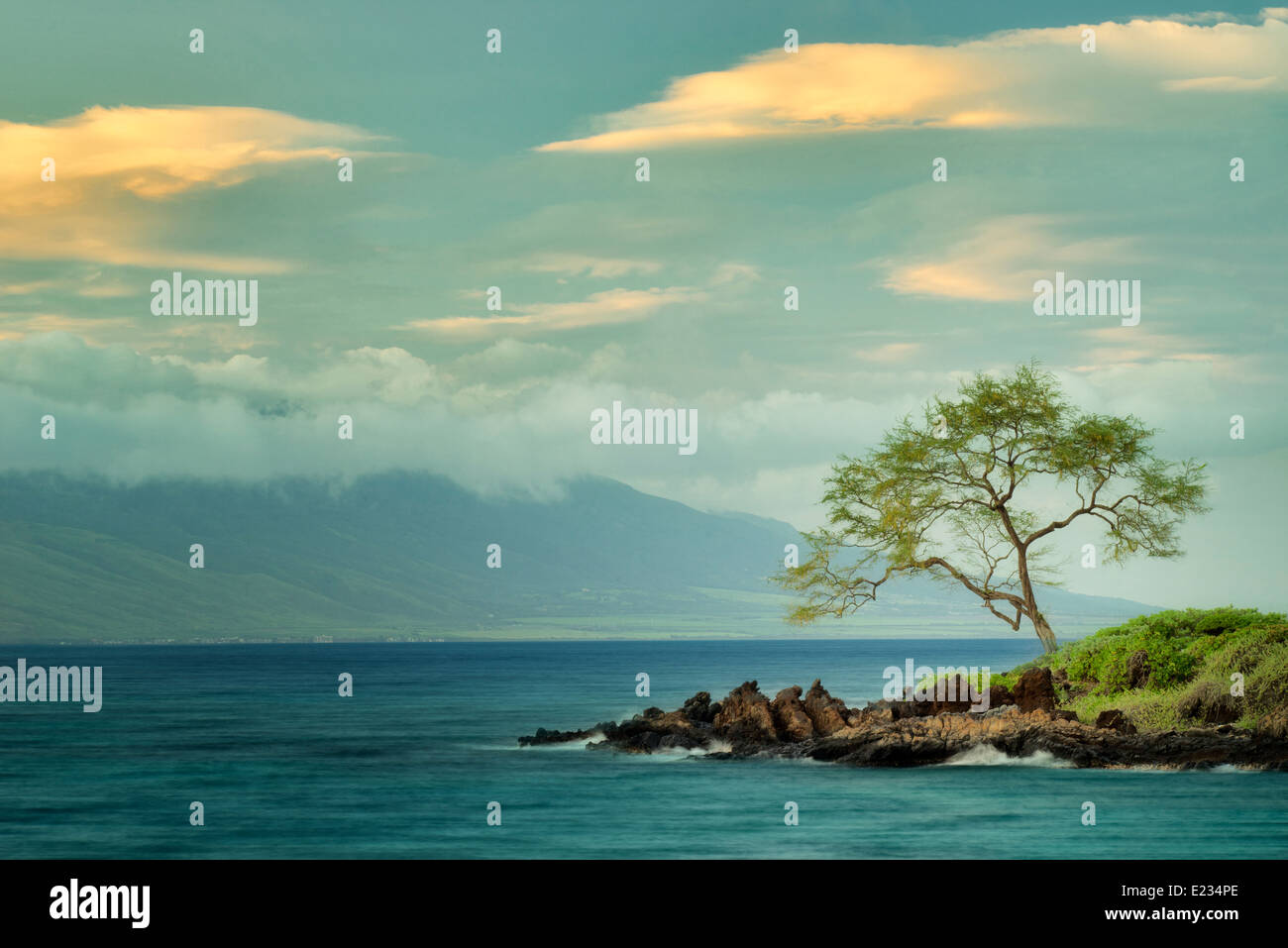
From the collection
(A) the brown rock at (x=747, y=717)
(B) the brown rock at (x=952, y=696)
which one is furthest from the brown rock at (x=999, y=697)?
(A) the brown rock at (x=747, y=717)

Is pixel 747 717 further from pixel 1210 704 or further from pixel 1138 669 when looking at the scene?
pixel 1210 704

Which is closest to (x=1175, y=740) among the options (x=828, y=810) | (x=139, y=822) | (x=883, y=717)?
(x=883, y=717)

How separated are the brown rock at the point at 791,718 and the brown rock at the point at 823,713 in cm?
17

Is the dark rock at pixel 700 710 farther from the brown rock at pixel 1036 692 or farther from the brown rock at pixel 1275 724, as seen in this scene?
the brown rock at pixel 1275 724

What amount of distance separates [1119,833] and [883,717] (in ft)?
33.0

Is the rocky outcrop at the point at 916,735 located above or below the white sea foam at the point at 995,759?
above

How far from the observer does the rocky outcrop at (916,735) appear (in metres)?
28.2

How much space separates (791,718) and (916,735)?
3.50m

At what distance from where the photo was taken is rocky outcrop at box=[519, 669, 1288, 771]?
28.2 m

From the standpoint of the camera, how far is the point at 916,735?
101 feet

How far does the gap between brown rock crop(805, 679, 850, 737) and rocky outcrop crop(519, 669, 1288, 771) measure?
1.0 inches
